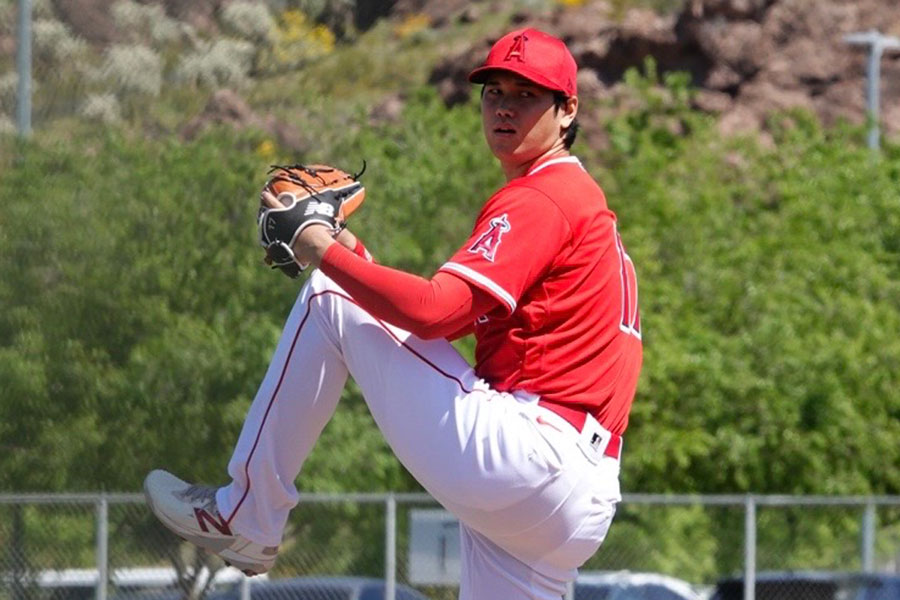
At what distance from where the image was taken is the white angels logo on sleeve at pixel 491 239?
14.3 feet

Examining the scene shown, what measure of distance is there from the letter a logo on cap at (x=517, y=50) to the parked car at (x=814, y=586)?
7.15 meters

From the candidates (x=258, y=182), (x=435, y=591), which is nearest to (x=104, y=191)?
(x=258, y=182)

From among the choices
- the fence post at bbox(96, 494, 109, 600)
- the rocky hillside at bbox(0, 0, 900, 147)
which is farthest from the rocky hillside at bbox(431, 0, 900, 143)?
the fence post at bbox(96, 494, 109, 600)

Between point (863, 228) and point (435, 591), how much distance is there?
810 cm

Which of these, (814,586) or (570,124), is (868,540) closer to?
(814,586)

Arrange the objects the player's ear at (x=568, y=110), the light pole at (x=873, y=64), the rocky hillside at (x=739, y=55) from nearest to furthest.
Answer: the player's ear at (x=568, y=110), the light pole at (x=873, y=64), the rocky hillside at (x=739, y=55)

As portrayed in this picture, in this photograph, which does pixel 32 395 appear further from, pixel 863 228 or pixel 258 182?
pixel 863 228

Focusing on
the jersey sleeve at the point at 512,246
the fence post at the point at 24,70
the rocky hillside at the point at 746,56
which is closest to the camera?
the jersey sleeve at the point at 512,246

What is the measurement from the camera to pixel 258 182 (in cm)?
1173

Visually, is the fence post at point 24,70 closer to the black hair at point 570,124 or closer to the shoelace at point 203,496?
the shoelace at point 203,496

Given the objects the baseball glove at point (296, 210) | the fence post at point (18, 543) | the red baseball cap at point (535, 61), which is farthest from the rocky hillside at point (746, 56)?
the baseball glove at point (296, 210)

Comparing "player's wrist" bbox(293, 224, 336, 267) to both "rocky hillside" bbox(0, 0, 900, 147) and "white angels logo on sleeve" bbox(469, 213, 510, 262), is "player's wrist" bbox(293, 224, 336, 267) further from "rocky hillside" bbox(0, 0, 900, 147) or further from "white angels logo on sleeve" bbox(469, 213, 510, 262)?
"rocky hillside" bbox(0, 0, 900, 147)

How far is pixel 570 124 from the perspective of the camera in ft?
15.6

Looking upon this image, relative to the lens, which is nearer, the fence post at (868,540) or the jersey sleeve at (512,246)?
the jersey sleeve at (512,246)
